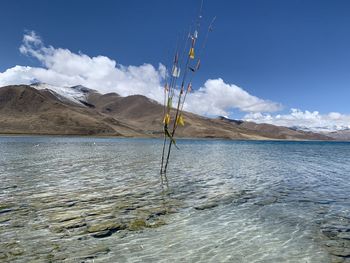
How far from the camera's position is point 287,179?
23.6m

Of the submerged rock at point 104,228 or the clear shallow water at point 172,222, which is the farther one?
the submerged rock at point 104,228

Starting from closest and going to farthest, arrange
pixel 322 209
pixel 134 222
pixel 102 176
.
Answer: pixel 134 222, pixel 322 209, pixel 102 176

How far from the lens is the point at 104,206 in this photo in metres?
13.7

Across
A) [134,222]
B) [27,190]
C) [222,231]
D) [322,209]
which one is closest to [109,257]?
[134,222]

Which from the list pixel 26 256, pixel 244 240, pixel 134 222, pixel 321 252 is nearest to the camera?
pixel 26 256

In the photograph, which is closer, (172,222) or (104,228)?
(104,228)

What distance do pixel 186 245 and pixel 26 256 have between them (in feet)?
14.5

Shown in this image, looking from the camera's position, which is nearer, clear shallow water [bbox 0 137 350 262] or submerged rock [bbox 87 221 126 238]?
clear shallow water [bbox 0 137 350 262]

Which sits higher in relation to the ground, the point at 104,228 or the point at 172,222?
the point at 172,222

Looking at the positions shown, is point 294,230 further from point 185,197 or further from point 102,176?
point 102,176

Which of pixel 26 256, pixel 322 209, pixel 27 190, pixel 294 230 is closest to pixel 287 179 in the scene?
pixel 322 209

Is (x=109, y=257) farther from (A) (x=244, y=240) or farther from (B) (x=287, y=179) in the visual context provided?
(B) (x=287, y=179)

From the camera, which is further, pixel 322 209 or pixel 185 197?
pixel 185 197

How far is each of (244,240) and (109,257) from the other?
13.9 feet
